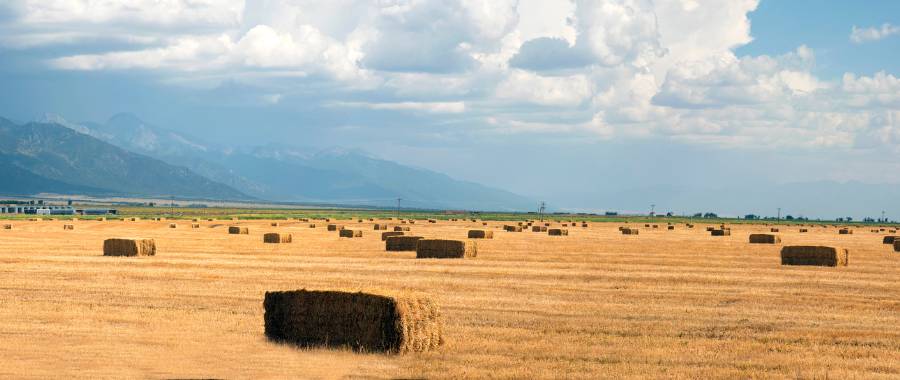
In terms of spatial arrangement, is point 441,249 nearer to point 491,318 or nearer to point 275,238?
point 275,238

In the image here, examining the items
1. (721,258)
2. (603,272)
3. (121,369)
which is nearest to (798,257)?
(721,258)

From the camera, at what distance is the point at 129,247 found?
164 feet

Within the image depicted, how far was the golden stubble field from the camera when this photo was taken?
1917 centimetres

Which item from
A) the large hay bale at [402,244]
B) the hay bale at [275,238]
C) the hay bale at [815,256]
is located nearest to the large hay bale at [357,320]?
the hay bale at [815,256]

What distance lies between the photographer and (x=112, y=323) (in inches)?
976

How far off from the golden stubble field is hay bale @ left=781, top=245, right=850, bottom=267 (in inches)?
26.4

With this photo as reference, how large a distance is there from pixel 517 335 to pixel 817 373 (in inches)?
247

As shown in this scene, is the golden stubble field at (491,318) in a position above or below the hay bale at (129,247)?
below

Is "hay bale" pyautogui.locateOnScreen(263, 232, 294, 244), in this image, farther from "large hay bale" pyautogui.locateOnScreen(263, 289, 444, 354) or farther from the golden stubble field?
"large hay bale" pyautogui.locateOnScreen(263, 289, 444, 354)

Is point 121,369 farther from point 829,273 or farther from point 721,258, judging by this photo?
point 721,258

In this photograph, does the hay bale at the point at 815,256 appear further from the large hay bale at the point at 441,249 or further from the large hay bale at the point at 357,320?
the large hay bale at the point at 357,320

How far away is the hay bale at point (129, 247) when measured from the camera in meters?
50.0

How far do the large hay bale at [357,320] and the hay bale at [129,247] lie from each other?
30029mm

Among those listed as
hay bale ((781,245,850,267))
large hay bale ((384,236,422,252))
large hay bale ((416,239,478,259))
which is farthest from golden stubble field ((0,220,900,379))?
large hay bale ((384,236,422,252))
